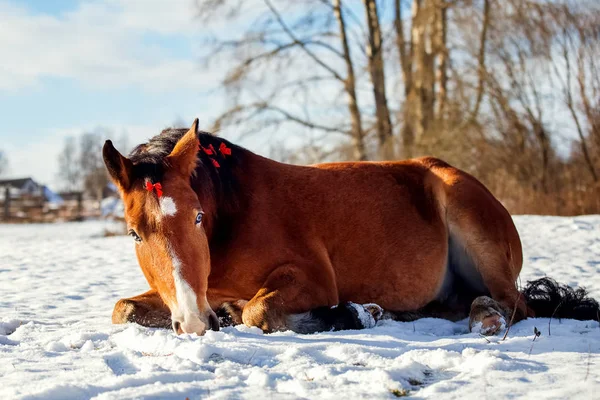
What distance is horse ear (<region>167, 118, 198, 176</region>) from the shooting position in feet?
13.1

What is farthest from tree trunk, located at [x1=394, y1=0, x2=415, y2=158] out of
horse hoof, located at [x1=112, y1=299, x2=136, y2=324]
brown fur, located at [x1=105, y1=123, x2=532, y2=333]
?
horse hoof, located at [x1=112, y1=299, x2=136, y2=324]

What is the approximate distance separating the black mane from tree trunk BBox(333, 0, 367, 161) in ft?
47.1

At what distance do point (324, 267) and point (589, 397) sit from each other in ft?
8.08

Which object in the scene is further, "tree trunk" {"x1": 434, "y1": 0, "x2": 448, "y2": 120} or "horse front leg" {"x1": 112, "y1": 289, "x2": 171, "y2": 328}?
"tree trunk" {"x1": 434, "y1": 0, "x2": 448, "y2": 120}

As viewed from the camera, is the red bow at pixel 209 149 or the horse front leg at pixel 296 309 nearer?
the horse front leg at pixel 296 309

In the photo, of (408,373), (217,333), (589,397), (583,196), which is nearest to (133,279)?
(217,333)

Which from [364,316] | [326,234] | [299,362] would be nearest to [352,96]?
[326,234]

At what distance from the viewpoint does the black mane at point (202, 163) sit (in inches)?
152

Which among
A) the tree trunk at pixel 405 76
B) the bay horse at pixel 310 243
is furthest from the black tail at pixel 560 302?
the tree trunk at pixel 405 76

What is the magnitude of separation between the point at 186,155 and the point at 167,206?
1.75ft

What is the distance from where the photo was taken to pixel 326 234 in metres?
4.94

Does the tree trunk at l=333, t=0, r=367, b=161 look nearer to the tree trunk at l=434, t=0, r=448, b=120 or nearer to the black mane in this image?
the tree trunk at l=434, t=0, r=448, b=120

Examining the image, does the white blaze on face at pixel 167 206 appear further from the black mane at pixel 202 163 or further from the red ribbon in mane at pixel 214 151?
the red ribbon in mane at pixel 214 151

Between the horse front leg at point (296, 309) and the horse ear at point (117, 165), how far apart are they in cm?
120
